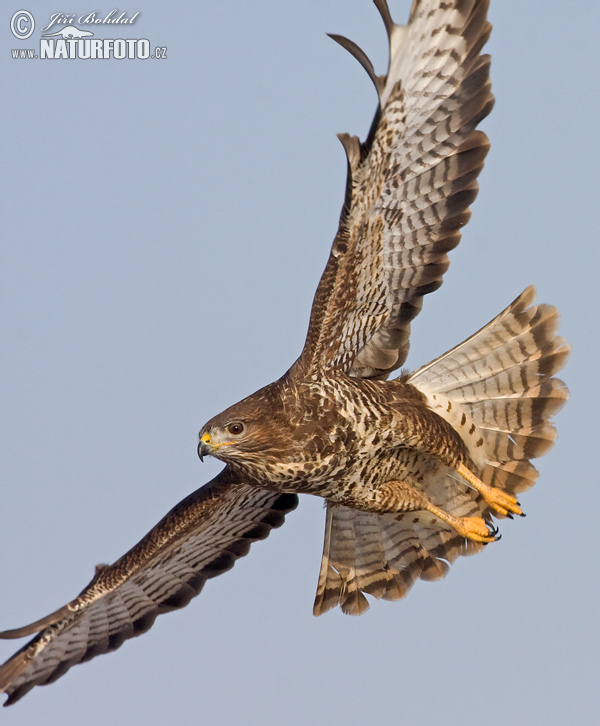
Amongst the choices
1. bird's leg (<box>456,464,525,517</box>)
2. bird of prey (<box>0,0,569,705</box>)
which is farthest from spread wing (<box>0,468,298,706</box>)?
bird's leg (<box>456,464,525,517</box>)

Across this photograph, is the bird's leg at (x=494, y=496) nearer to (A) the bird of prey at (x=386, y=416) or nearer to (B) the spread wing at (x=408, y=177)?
(A) the bird of prey at (x=386, y=416)

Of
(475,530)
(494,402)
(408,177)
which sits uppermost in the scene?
(408,177)

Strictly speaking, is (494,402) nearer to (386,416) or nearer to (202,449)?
(386,416)

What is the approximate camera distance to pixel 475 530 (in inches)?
412

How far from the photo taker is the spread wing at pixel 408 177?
29.1 feet

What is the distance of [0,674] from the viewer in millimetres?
11062

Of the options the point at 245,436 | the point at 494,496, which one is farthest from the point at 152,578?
the point at 494,496

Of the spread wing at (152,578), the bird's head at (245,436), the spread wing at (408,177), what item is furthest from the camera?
the spread wing at (152,578)

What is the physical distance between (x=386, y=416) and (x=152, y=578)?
3.24 meters

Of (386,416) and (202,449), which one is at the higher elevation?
(386,416)

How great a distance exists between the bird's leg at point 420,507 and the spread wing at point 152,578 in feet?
4.88

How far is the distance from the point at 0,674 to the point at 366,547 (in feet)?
11.6

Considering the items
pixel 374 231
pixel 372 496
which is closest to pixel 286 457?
pixel 372 496

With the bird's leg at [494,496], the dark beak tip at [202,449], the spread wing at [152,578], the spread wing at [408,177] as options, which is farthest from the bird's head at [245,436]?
the bird's leg at [494,496]
